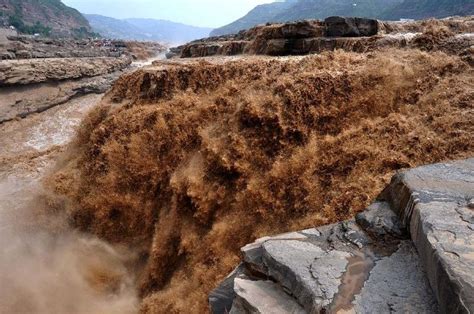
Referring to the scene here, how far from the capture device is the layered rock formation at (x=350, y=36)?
24.6 ft

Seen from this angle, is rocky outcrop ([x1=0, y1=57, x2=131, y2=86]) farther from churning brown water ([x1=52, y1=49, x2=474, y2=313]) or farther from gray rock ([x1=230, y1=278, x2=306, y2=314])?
gray rock ([x1=230, y1=278, x2=306, y2=314])

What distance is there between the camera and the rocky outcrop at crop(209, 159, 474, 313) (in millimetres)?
2473

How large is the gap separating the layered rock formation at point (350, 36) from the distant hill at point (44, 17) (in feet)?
194

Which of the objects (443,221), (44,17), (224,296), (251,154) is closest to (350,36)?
(251,154)

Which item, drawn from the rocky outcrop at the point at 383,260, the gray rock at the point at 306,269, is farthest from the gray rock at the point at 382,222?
the gray rock at the point at 306,269

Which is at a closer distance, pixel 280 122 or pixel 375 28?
pixel 280 122

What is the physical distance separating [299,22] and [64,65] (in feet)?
38.7

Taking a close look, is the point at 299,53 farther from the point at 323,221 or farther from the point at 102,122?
the point at 323,221

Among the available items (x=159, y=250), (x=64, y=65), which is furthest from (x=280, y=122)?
(x=64, y=65)

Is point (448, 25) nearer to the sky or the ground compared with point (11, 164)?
nearer to the sky

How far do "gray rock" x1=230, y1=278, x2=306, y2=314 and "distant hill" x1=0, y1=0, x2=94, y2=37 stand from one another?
66.7 meters

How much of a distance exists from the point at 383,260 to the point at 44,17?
107m

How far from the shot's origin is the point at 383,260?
2.97 meters

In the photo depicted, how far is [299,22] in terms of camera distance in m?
10.7
